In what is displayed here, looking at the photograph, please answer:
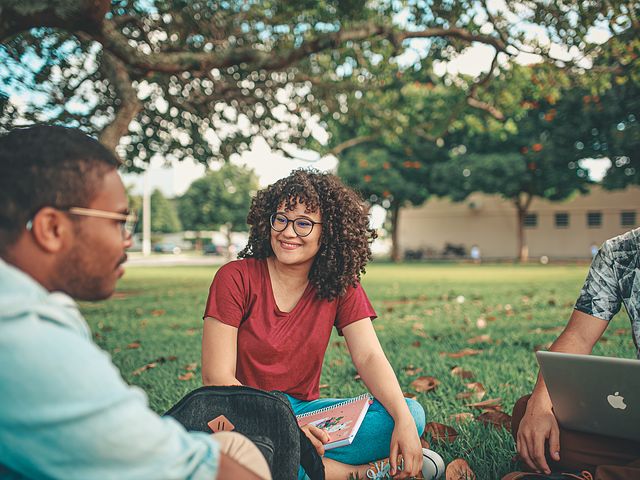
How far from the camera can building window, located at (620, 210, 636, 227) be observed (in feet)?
120

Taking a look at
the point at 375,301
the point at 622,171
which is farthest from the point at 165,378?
the point at 622,171

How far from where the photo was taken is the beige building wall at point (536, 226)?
3738cm

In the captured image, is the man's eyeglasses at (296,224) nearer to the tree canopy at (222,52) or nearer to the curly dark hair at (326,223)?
the curly dark hair at (326,223)

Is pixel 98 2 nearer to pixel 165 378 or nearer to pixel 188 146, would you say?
pixel 165 378

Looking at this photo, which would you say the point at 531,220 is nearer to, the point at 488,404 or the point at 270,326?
the point at 488,404

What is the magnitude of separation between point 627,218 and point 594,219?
1.89 metres

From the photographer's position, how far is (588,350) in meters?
2.59

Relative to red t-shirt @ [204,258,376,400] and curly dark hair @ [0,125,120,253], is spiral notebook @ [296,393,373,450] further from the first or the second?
curly dark hair @ [0,125,120,253]

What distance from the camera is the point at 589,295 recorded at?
258 cm

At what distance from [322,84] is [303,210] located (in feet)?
29.9

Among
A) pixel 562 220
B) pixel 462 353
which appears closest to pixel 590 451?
pixel 462 353

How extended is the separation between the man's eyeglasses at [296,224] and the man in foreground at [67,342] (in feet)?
4.45

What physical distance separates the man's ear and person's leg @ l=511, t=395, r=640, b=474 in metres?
2.12

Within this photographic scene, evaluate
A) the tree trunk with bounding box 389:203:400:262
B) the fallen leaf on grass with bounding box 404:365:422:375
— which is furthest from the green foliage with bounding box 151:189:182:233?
the fallen leaf on grass with bounding box 404:365:422:375
